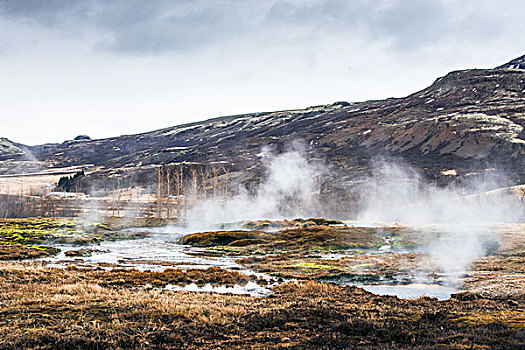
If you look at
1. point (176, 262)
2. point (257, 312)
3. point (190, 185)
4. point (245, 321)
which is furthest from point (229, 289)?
point (190, 185)

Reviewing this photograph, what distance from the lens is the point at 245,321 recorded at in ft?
50.1

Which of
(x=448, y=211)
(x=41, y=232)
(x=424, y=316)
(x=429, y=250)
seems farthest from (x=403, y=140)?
(x=424, y=316)

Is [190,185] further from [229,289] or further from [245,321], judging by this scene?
[245,321]

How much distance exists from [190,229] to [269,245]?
33556mm

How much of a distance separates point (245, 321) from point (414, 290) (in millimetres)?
13414

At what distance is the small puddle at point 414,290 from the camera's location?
74.9 feet

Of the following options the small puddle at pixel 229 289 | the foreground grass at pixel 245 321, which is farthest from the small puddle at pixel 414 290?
the small puddle at pixel 229 289

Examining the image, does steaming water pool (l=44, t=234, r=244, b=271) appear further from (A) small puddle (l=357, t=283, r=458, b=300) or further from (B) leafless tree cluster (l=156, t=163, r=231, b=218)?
(B) leafless tree cluster (l=156, t=163, r=231, b=218)

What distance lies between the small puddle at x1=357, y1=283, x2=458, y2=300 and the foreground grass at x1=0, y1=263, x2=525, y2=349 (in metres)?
2.04

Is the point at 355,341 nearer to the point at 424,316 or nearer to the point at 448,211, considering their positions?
the point at 424,316

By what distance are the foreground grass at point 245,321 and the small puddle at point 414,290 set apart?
80.4 inches

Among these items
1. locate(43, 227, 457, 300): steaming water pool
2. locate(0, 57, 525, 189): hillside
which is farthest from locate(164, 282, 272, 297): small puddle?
locate(0, 57, 525, 189): hillside

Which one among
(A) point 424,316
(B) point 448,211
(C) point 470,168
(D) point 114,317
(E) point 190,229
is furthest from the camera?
(C) point 470,168

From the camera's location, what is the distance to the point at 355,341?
13336mm
